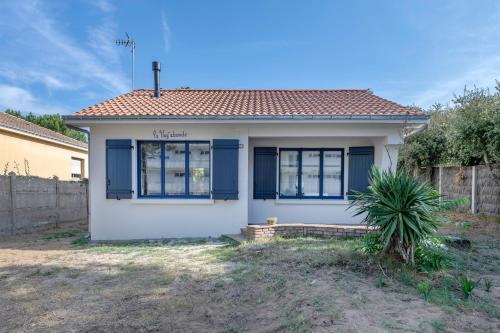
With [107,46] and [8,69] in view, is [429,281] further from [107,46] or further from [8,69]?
[8,69]

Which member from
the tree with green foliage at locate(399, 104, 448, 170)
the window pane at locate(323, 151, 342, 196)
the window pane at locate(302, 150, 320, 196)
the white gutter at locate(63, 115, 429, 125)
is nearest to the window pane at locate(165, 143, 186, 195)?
the white gutter at locate(63, 115, 429, 125)

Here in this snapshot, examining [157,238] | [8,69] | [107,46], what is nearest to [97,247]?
[157,238]

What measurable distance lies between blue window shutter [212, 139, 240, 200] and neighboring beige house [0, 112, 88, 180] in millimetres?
10645

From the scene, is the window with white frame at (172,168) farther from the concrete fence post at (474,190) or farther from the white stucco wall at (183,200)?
the concrete fence post at (474,190)

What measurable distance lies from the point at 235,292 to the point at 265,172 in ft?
18.2

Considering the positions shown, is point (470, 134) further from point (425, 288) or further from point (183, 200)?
point (183, 200)

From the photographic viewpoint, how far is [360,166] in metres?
9.87

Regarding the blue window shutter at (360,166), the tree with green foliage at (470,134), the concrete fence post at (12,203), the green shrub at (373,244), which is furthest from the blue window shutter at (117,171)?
the tree with green foliage at (470,134)

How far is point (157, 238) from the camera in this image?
9414mm

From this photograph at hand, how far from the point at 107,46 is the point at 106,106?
6750 mm

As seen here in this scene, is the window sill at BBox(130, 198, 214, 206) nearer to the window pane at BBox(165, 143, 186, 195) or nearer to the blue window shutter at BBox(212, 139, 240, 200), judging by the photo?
the window pane at BBox(165, 143, 186, 195)

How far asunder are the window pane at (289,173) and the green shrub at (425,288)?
5.53 meters

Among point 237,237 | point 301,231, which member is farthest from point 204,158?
point 301,231

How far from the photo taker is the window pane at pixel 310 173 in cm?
1022
